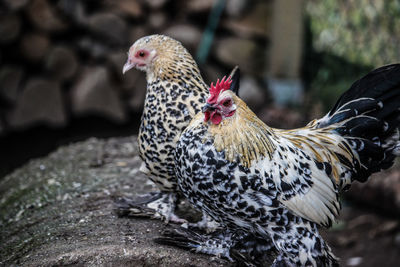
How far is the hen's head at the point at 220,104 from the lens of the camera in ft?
7.13

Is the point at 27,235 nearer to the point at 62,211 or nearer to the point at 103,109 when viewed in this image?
the point at 62,211

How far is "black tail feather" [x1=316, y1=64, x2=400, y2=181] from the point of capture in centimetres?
244

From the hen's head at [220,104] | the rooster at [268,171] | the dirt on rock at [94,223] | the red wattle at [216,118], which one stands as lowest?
the dirt on rock at [94,223]

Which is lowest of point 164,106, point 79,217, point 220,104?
point 79,217

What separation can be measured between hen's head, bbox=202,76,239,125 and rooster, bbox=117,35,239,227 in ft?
1.00

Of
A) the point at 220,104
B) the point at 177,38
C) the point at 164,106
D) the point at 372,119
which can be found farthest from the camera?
the point at 177,38

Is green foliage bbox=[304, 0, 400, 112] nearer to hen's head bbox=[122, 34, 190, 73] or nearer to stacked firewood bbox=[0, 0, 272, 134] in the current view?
stacked firewood bbox=[0, 0, 272, 134]

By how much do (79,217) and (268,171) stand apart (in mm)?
1214

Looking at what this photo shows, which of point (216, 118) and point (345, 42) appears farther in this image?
point (345, 42)

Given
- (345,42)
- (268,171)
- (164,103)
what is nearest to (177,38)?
(345,42)

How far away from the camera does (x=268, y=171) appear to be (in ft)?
7.20

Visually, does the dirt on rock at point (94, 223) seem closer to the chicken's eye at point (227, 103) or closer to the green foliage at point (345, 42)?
the chicken's eye at point (227, 103)

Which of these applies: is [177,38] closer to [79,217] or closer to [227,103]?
[79,217]

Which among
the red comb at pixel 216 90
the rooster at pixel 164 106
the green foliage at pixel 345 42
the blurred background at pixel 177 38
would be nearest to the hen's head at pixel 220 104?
the red comb at pixel 216 90
